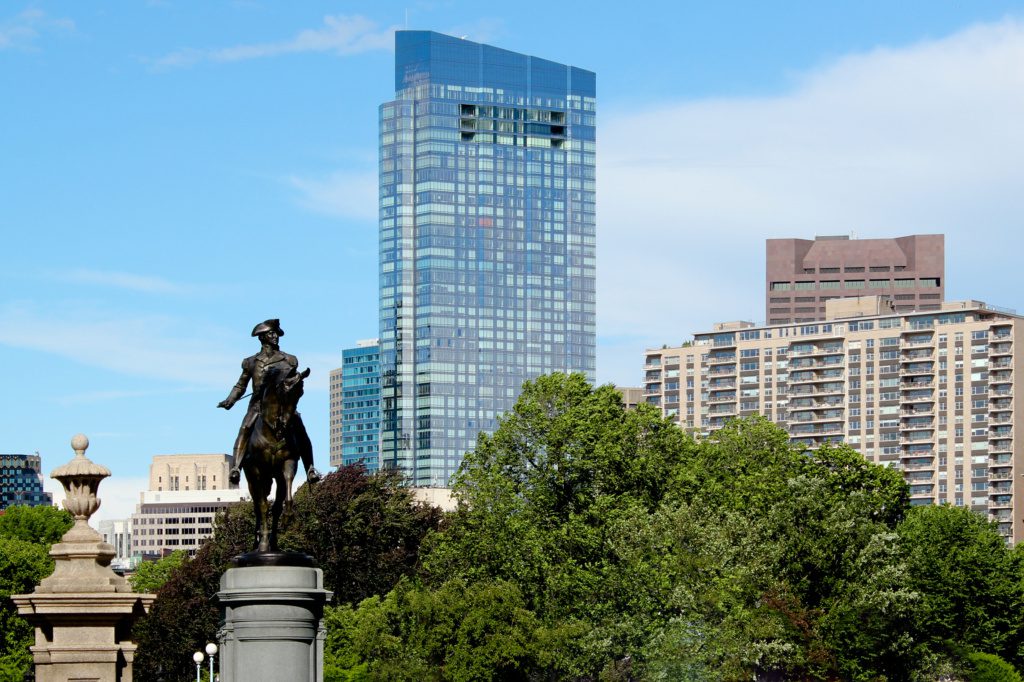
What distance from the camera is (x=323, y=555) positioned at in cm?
11900

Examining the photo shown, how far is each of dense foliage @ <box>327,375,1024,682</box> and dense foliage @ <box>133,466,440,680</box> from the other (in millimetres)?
8106

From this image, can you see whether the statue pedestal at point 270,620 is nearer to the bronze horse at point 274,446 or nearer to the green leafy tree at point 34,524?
the bronze horse at point 274,446

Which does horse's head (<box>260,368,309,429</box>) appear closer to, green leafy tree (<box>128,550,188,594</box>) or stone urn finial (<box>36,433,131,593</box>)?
stone urn finial (<box>36,433,131,593</box>)

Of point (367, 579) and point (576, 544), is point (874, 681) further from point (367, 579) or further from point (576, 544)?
point (367, 579)

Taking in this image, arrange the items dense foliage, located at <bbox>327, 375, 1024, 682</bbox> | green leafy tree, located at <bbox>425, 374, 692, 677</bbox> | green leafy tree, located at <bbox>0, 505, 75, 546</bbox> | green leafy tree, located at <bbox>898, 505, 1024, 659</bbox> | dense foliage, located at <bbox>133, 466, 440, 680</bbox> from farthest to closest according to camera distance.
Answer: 1. green leafy tree, located at <bbox>0, 505, 75, 546</bbox>
2. dense foliage, located at <bbox>133, 466, 440, 680</bbox>
3. green leafy tree, located at <bbox>898, 505, 1024, 659</bbox>
4. green leafy tree, located at <bbox>425, 374, 692, 677</bbox>
5. dense foliage, located at <bbox>327, 375, 1024, 682</bbox>

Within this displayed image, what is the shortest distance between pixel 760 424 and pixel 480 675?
34658 mm

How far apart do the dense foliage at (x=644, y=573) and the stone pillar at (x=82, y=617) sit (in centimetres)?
4989

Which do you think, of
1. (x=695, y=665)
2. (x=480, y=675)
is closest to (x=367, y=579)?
(x=480, y=675)

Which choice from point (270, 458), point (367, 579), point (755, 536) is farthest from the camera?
point (367, 579)

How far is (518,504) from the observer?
327 ft

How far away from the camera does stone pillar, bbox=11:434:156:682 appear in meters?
37.6

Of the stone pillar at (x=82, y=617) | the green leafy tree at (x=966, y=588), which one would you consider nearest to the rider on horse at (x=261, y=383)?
the stone pillar at (x=82, y=617)

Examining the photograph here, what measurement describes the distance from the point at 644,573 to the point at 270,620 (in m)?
58.4

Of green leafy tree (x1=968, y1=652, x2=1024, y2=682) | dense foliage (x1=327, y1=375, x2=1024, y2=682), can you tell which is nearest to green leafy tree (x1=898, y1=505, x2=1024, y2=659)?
dense foliage (x1=327, y1=375, x2=1024, y2=682)
